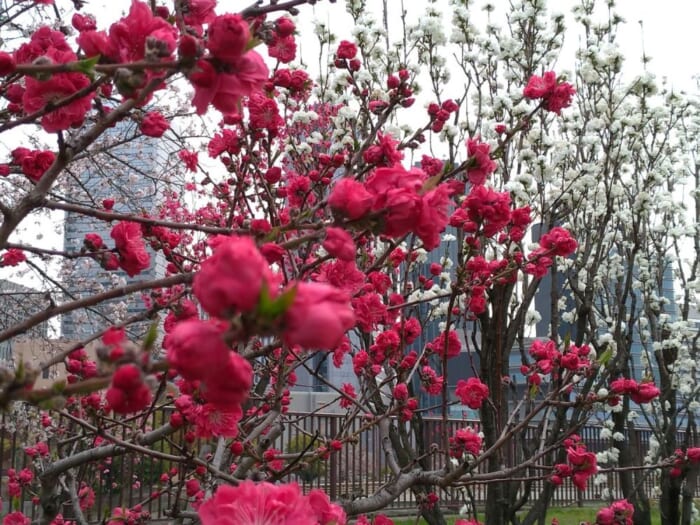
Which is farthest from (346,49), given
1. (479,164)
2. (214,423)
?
(214,423)

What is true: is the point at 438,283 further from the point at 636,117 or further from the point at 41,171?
the point at 41,171

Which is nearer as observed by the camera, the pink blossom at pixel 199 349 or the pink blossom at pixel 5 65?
the pink blossom at pixel 199 349

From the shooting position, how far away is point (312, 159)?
16.0 ft

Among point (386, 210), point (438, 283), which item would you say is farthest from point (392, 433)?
point (386, 210)

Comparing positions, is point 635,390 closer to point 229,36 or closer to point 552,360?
point 552,360

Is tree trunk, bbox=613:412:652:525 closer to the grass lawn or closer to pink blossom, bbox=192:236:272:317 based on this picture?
the grass lawn

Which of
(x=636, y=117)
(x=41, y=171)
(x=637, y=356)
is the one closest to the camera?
(x=41, y=171)

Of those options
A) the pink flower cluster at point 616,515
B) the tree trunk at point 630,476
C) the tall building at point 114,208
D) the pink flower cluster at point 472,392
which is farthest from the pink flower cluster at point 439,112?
the tall building at point 114,208

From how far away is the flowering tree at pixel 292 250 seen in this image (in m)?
0.70

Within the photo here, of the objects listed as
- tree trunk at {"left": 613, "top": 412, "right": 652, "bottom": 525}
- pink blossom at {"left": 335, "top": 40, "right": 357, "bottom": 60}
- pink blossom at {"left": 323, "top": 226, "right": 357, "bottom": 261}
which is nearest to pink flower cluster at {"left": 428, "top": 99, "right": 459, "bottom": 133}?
pink blossom at {"left": 335, "top": 40, "right": 357, "bottom": 60}

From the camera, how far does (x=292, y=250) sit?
1534mm

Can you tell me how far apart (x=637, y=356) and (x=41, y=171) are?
8.49 metres

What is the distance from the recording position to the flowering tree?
2.28 feet

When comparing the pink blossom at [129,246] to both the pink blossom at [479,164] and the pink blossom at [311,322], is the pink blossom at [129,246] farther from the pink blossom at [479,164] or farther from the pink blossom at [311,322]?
the pink blossom at [311,322]
